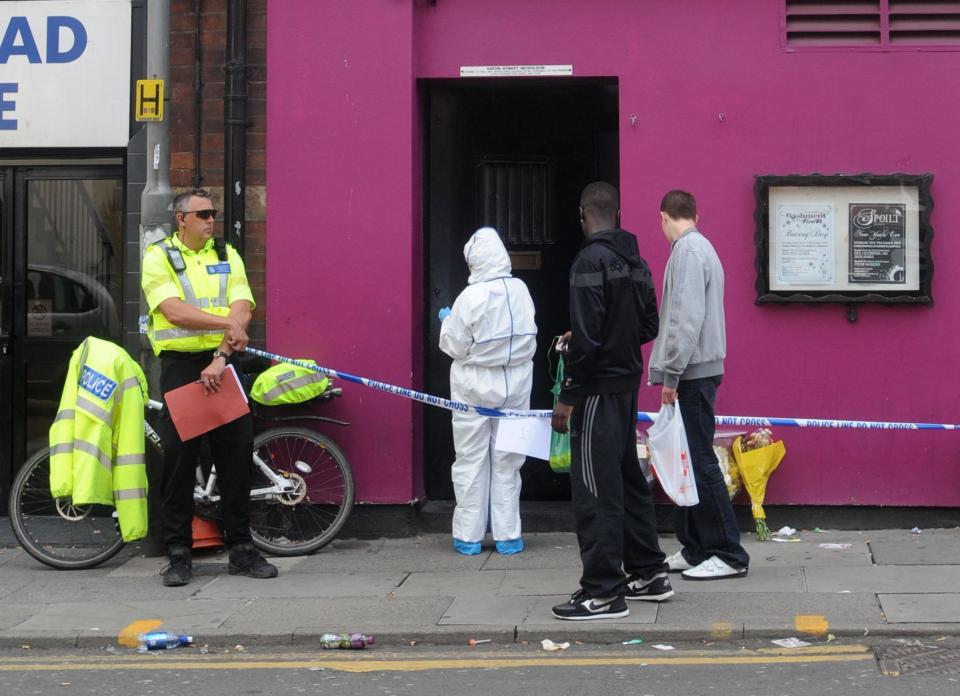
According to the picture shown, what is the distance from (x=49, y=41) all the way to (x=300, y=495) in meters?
3.47

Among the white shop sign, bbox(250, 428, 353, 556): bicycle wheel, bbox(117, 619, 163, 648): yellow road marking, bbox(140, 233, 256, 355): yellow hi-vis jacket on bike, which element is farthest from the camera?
the white shop sign

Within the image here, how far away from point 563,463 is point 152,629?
2.77 m

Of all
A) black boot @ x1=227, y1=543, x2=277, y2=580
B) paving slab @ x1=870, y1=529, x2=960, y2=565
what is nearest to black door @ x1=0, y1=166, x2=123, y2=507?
black boot @ x1=227, y1=543, x2=277, y2=580

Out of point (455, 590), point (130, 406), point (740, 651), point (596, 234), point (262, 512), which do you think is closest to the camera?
point (740, 651)

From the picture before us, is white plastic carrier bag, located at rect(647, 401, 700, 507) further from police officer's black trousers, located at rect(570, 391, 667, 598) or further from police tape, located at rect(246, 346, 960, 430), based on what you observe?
police tape, located at rect(246, 346, 960, 430)

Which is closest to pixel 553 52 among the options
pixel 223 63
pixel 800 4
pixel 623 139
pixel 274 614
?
pixel 623 139

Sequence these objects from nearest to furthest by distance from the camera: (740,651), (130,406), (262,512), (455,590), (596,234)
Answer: (740,651)
(596,234)
(455,590)
(130,406)
(262,512)

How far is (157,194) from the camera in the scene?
27.5 feet

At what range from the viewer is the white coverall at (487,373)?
26.7 feet

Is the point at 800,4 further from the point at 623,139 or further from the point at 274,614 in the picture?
the point at 274,614

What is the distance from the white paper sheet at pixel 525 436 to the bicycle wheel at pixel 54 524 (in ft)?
7.69

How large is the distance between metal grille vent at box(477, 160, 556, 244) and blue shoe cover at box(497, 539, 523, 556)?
7.16ft

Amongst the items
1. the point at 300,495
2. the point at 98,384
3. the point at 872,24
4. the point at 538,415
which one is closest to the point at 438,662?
the point at 538,415

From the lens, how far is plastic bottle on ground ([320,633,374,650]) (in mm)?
6305
